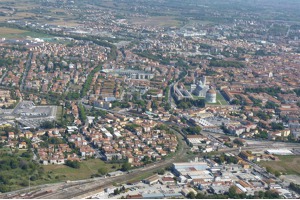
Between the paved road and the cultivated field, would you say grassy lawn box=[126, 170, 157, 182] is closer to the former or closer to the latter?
the paved road

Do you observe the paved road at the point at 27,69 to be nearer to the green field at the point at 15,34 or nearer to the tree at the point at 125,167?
the green field at the point at 15,34

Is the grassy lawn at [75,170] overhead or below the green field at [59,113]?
overhead

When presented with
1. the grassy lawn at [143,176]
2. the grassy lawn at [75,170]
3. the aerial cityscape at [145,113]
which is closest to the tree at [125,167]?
the aerial cityscape at [145,113]

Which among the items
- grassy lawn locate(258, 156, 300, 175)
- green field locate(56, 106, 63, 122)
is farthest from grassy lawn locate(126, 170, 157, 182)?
green field locate(56, 106, 63, 122)

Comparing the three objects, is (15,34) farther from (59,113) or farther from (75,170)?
(75,170)

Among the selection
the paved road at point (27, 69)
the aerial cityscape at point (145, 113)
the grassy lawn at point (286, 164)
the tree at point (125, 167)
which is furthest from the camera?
the paved road at point (27, 69)

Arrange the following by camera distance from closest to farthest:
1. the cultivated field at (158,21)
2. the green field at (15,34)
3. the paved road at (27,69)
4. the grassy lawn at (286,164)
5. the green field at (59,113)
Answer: the grassy lawn at (286,164), the green field at (59,113), the paved road at (27,69), the green field at (15,34), the cultivated field at (158,21)

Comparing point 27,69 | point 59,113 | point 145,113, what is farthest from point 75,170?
point 27,69

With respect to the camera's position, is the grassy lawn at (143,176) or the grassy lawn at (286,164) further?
the grassy lawn at (286,164)
